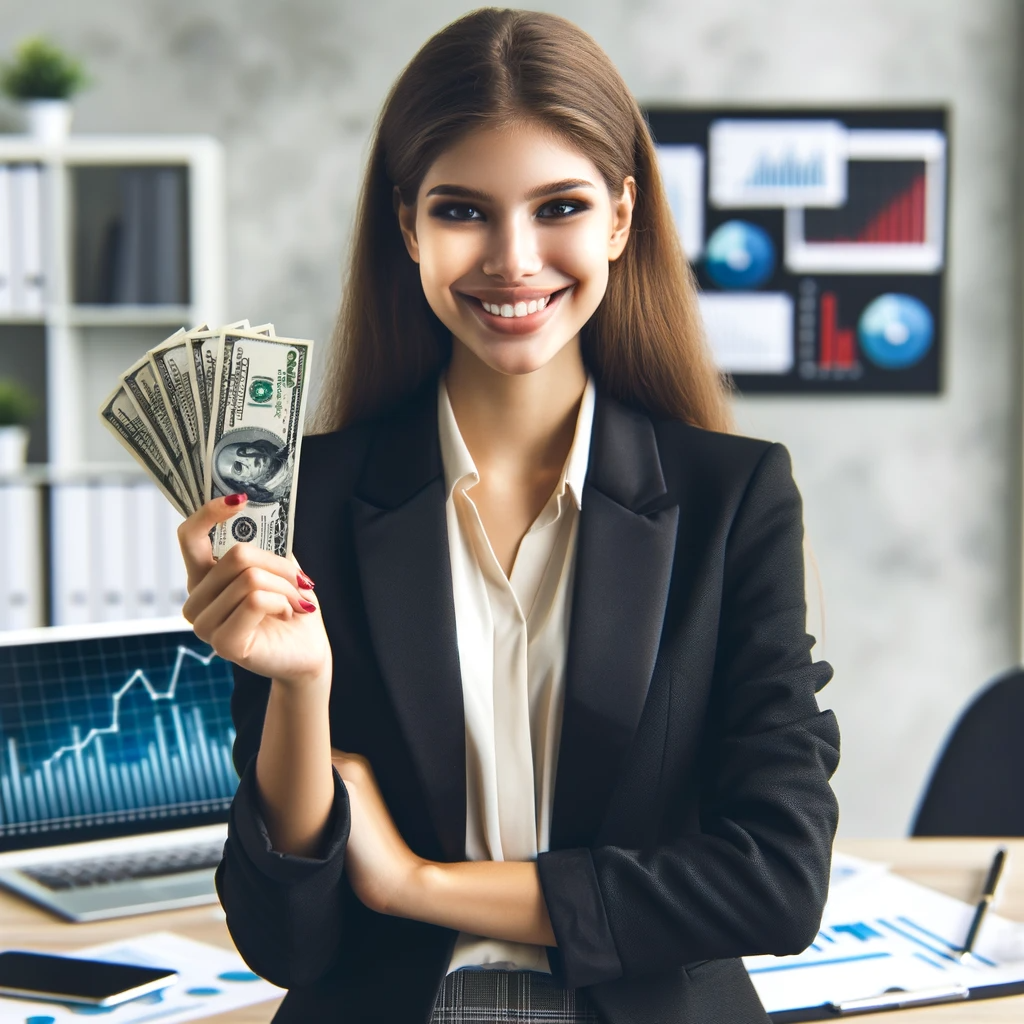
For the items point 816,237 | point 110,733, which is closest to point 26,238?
point 110,733

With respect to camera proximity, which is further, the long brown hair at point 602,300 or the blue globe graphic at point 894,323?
the blue globe graphic at point 894,323

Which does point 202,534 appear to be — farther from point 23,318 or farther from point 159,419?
point 23,318

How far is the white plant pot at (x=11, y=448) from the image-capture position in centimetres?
300

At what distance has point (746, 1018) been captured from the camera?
100 centimetres

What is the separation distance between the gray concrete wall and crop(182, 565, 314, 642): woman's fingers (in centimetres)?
251

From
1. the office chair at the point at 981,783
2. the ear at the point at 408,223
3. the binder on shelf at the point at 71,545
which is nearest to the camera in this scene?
the ear at the point at 408,223

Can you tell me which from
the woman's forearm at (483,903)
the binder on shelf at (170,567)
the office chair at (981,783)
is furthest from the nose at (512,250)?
the binder on shelf at (170,567)

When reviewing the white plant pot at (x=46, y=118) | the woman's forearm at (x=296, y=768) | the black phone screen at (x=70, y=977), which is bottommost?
the black phone screen at (x=70, y=977)

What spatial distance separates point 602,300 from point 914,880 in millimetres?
1010

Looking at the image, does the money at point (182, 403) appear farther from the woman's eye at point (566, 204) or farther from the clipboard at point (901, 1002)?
the clipboard at point (901, 1002)

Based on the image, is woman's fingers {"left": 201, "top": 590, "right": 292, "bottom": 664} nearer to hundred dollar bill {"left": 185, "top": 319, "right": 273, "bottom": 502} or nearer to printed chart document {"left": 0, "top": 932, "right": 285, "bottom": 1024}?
hundred dollar bill {"left": 185, "top": 319, "right": 273, "bottom": 502}

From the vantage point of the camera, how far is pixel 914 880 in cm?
165

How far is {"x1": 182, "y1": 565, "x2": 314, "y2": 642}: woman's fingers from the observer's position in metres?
0.83

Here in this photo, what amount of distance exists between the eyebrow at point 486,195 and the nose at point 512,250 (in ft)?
0.06
